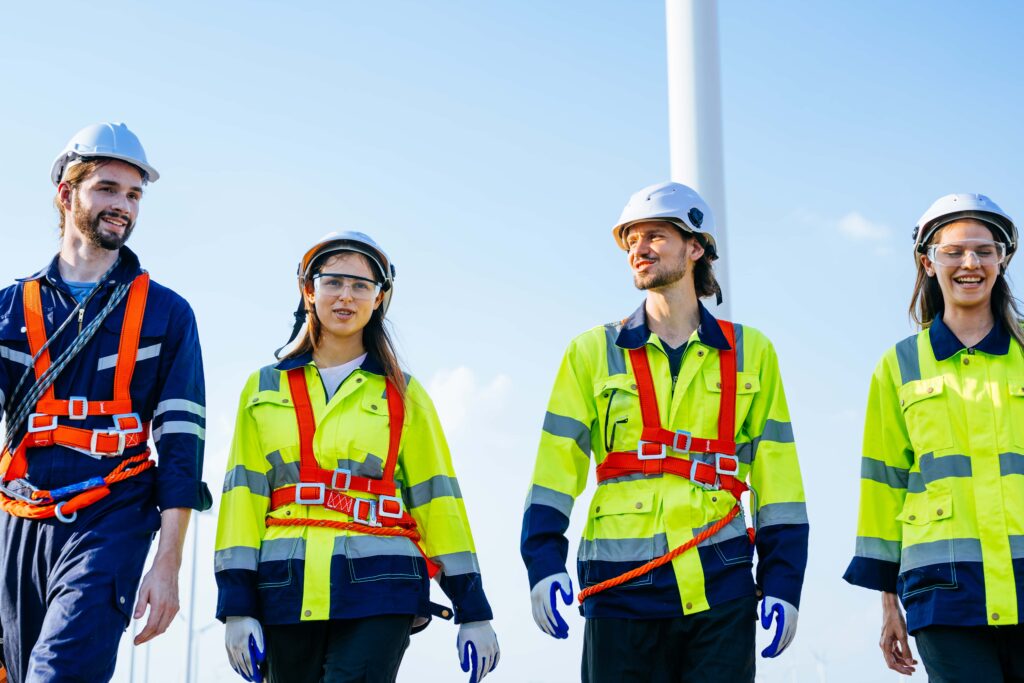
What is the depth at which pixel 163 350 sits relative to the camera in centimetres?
611

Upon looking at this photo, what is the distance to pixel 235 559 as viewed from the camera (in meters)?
5.88

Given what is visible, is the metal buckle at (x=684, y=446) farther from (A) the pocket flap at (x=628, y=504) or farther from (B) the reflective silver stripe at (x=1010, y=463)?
(B) the reflective silver stripe at (x=1010, y=463)

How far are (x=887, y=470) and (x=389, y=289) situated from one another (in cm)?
258

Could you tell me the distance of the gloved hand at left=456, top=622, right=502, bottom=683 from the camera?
609 cm

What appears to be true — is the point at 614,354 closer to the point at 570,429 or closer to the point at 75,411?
the point at 570,429

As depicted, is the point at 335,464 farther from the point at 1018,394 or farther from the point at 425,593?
the point at 1018,394

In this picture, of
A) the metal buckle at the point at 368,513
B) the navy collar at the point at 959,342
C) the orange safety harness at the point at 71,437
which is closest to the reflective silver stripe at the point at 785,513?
the navy collar at the point at 959,342

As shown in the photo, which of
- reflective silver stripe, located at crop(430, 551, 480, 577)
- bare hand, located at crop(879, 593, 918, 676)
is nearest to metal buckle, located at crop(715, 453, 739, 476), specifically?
bare hand, located at crop(879, 593, 918, 676)

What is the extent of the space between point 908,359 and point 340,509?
275 cm

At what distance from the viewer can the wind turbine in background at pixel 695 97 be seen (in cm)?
1054

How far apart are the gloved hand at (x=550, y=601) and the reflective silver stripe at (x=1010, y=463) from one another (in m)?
1.97

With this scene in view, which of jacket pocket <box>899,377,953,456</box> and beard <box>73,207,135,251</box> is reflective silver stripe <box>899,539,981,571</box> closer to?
jacket pocket <box>899,377,953,456</box>

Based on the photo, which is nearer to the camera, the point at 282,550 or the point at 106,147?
the point at 282,550

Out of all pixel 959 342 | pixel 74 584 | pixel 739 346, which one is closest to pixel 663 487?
pixel 739 346
